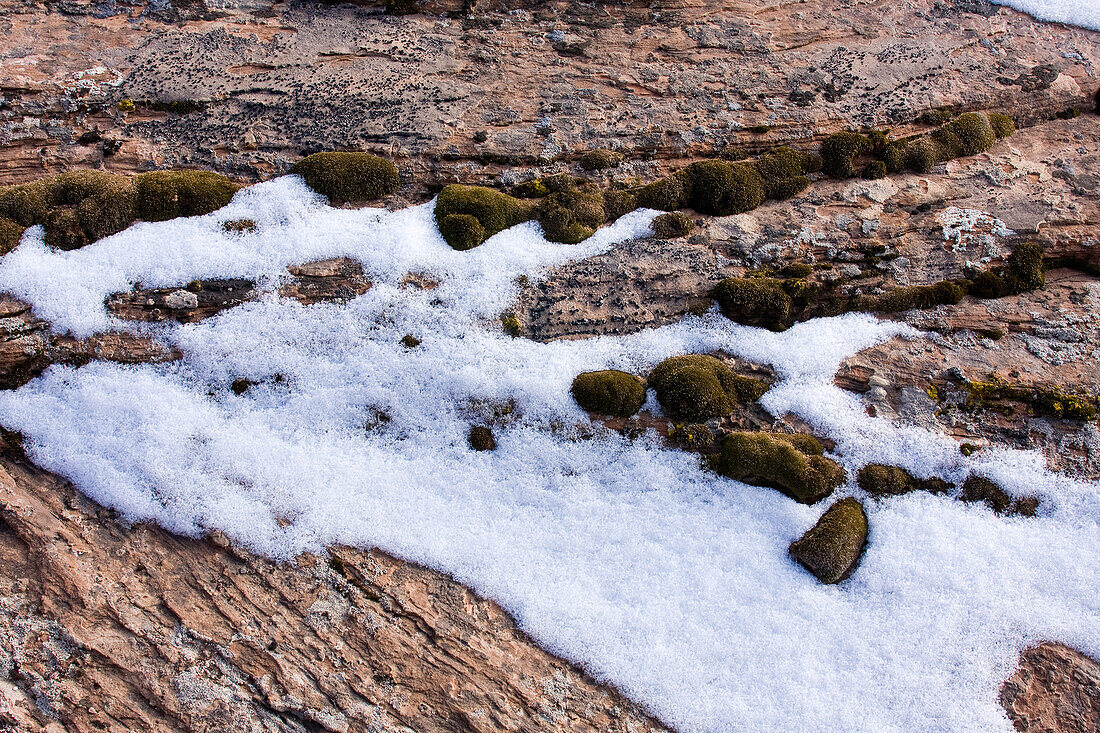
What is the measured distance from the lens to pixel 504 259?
42.8ft

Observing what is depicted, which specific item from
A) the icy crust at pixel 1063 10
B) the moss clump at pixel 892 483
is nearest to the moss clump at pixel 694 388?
the moss clump at pixel 892 483

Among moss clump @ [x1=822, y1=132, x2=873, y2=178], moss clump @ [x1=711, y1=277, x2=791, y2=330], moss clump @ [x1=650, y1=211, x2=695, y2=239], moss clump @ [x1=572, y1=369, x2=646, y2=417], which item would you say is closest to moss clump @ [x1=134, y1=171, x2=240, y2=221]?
moss clump @ [x1=572, y1=369, x2=646, y2=417]

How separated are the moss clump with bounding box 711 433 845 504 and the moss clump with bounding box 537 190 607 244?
5464 millimetres

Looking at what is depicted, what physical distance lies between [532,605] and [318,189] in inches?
385

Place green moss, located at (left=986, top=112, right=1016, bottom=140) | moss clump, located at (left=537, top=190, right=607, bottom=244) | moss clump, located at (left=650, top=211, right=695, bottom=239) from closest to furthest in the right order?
moss clump, located at (left=537, top=190, right=607, bottom=244) < moss clump, located at (left=650, top=211, right=695, bottom=239) < green moss, located at (left=986, top=112, right=1016, bottom=140)

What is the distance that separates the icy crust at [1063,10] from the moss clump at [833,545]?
16875 millimetres

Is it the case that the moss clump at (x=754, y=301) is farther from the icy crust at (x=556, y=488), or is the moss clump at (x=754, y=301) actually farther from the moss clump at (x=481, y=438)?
the moss clump at (x=481, y=438)

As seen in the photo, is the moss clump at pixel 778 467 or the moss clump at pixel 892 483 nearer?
the moss clump at pixel 778 467

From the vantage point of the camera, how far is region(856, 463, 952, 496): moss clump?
11.5 meters

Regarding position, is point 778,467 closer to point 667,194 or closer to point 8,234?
point 667,194

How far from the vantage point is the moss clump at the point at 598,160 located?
46.6ft

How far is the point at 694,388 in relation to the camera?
11656 millimetres

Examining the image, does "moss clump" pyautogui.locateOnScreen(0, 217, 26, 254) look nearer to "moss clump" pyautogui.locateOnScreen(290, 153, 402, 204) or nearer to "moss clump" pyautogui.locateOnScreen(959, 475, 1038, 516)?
"moss clump" pyautogui.locateOnScreen(290, 153, 402, 204)

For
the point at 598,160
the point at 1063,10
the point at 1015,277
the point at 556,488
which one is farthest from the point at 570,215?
the point at 1063,10
